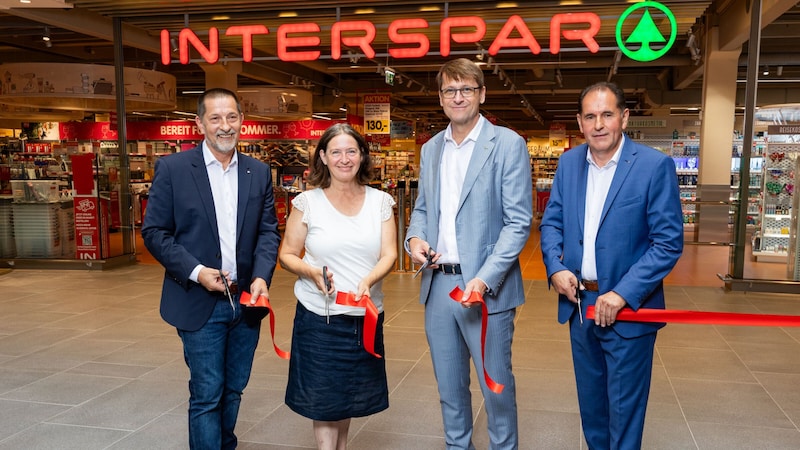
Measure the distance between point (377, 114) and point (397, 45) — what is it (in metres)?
5.07

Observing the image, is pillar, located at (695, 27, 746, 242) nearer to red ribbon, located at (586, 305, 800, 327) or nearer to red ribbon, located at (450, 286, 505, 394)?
red ribbon, located at (586, 305, 800, 327)

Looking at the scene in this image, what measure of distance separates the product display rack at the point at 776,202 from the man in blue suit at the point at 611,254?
811 centimetres

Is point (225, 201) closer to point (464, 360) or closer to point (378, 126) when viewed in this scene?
point (464, 360)

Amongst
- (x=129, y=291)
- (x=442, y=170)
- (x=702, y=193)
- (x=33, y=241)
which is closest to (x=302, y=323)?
(x=442, y=170)

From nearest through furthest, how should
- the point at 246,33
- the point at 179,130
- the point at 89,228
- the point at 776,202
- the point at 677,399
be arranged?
the point at 677,399, the point at 246,33, the point at 89,228, the point at 776,202, the point at 179,130

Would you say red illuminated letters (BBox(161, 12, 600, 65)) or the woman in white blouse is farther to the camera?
red illuminated letters (BBox(161, 12, 600, 65))

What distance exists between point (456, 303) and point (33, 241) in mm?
8179

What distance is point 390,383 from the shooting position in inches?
163

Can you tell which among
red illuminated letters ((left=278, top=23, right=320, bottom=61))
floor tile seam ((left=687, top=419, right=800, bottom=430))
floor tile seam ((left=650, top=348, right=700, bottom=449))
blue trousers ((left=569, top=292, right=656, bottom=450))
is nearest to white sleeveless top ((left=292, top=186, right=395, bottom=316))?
blue trousers ((left=569, top=292, right=656, bottom=450))

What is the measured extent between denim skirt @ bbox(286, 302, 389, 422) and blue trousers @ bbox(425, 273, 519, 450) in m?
0.29

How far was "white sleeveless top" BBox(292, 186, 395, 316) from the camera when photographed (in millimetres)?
2436

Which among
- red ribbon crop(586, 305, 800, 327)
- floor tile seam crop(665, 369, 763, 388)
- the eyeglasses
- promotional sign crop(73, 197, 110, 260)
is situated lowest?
floor tile seam crop(665, 369, 763, 388)

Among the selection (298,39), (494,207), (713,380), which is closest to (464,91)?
(494,207)

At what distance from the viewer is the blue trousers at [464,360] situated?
2.49m
